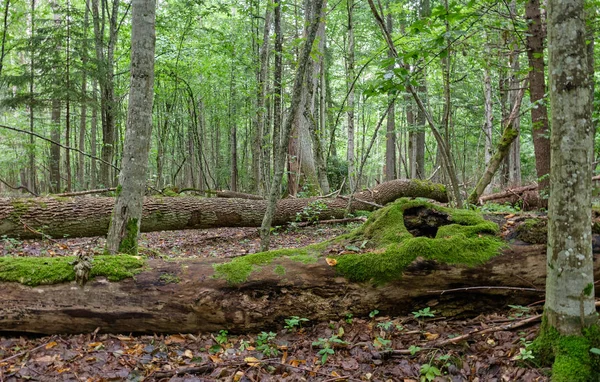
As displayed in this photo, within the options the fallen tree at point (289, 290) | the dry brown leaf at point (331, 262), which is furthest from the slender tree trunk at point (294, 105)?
the dry brown leaf at point (331, 262)

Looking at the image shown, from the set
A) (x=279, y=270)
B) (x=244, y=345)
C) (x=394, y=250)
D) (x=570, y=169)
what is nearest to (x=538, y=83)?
(x=394, y=250)

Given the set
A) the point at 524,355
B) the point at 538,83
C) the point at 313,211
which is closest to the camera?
the point at 524,355

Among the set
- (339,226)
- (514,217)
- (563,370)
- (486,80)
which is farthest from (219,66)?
(563,370)

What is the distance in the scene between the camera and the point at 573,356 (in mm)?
2504

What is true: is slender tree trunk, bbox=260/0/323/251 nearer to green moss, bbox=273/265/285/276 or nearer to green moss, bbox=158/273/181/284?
green moss, bbox=273/265/285/276

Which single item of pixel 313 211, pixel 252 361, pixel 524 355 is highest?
pixel 313 211

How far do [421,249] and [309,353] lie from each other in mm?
1518

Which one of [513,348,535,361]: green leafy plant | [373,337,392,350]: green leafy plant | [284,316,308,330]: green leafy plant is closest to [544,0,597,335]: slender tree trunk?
[513,348,535,361]: green leafy plant

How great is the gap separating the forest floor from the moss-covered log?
358cm

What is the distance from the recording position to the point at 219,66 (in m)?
15.2

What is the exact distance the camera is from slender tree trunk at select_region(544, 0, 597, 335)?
2.41 metres

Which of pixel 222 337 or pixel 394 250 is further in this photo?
pixel 394 250

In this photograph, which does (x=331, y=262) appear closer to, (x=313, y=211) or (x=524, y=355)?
(x=524, y=355)

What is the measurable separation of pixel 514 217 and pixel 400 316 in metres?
1.75
